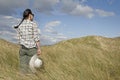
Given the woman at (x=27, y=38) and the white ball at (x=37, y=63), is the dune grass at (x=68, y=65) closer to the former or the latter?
the white ball at (x=37, y=63)

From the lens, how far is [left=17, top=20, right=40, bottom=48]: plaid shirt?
8109 mm

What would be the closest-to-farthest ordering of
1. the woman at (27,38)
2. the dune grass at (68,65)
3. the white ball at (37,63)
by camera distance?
the dune grass at (68,65) → the white ball at (37,63) → the woman at (27,38)

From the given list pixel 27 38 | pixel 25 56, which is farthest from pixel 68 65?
pixel 27 38

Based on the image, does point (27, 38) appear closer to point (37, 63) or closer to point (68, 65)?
point (37, 63)

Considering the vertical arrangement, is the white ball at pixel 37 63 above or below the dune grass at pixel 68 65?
above

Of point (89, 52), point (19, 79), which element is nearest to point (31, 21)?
point (19, 79)

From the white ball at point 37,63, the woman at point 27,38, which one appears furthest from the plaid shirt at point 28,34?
the white ball at point 37,63

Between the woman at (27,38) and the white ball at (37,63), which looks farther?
the woman at (27,38)

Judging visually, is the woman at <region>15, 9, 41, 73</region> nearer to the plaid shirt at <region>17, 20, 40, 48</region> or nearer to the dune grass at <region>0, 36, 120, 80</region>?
the plaid shirt at <region>17, 20, 40, 48</region>

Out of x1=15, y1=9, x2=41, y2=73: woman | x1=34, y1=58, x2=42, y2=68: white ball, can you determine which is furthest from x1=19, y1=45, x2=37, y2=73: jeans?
x1=34, y1=58, x2=42, y2=68: white ball

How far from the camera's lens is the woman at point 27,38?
8.11 metres

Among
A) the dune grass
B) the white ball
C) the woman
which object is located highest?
the woman

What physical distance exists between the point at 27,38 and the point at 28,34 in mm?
103

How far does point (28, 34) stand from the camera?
8.14 metres
